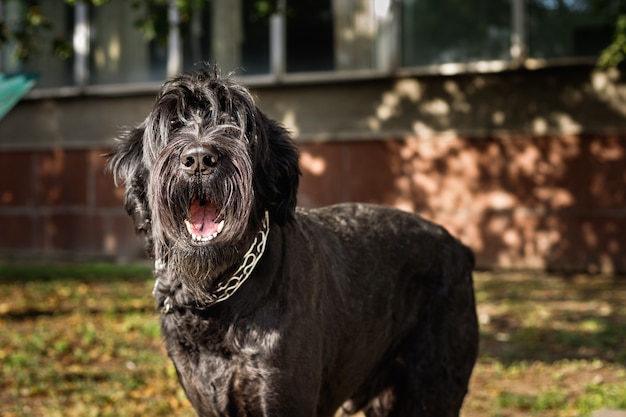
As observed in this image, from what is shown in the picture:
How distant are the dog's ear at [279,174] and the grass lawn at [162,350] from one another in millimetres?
1414

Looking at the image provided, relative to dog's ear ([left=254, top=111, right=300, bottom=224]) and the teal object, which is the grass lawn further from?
the teal object

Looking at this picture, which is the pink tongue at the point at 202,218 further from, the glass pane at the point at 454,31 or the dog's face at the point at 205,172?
the glass pane at the point at 454,31

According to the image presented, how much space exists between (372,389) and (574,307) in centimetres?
641

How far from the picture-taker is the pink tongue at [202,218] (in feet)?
10.2

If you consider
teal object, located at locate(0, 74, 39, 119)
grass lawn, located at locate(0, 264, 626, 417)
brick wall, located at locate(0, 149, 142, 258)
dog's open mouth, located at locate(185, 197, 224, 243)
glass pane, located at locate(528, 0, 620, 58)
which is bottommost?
grass lawn, located at locate(0, 264, 626, 417)

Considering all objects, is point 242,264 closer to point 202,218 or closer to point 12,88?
point 202,218

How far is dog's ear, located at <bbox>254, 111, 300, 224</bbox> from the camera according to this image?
3.29m

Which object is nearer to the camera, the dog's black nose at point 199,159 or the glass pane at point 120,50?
the dog's black nose at point 199,159

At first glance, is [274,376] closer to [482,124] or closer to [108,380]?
[108,380]

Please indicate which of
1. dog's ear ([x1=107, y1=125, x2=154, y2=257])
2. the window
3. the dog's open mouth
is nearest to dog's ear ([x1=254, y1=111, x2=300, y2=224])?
the dog's open mouth

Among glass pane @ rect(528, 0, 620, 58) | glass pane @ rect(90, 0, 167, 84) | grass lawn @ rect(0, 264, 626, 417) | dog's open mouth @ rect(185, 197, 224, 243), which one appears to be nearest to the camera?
dog's open mouth @ rect(185, 197, 224, 243)

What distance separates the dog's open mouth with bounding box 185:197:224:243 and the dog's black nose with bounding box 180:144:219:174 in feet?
0.53

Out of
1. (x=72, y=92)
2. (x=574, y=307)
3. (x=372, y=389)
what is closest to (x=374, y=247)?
(x=372, y=389)

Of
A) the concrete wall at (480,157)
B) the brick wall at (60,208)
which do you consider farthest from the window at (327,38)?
the brick wall at (60,208)
